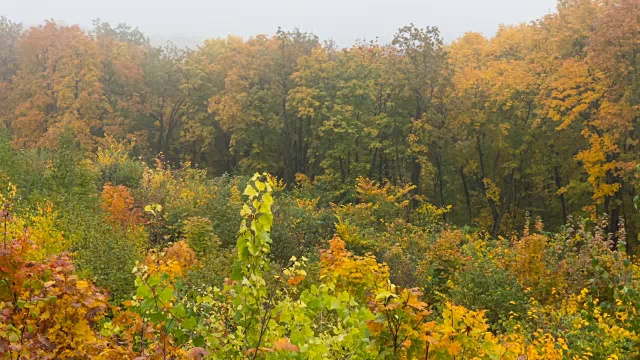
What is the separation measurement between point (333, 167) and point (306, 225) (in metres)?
11.2

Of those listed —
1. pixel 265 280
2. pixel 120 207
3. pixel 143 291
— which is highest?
pixel 143 291

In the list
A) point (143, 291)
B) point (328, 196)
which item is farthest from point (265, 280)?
point (328, 196)

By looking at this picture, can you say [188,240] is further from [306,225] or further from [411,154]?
[411,154]

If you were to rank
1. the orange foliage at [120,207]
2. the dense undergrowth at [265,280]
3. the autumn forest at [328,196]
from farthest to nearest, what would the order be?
the orange foliage at [120,207] < the autumn forest at [328,196] < the dense undergrowth at [265,280]

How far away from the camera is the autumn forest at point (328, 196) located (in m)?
3.92

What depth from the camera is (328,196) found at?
23.2 m

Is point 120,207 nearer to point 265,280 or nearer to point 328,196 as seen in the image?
point 265,280

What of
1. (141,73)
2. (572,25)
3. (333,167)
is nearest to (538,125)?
(572,25)

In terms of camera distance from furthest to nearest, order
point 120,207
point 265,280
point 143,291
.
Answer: point 120,207 < point 265,280 < point 143,291

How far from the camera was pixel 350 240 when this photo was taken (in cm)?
1438

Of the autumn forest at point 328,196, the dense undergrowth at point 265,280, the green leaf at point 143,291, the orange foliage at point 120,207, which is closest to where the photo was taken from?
the green leaf at point 143,291

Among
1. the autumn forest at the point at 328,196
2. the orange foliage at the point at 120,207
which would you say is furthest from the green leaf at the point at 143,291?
the orange foliage at the point at 120,207

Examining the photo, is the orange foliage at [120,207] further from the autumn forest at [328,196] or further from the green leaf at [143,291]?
the green leaf at [143,291]

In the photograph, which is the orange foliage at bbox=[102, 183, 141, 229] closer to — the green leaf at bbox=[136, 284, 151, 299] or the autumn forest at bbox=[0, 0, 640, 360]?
the autumn forest at bbox=[0, 0, 640, 360]
